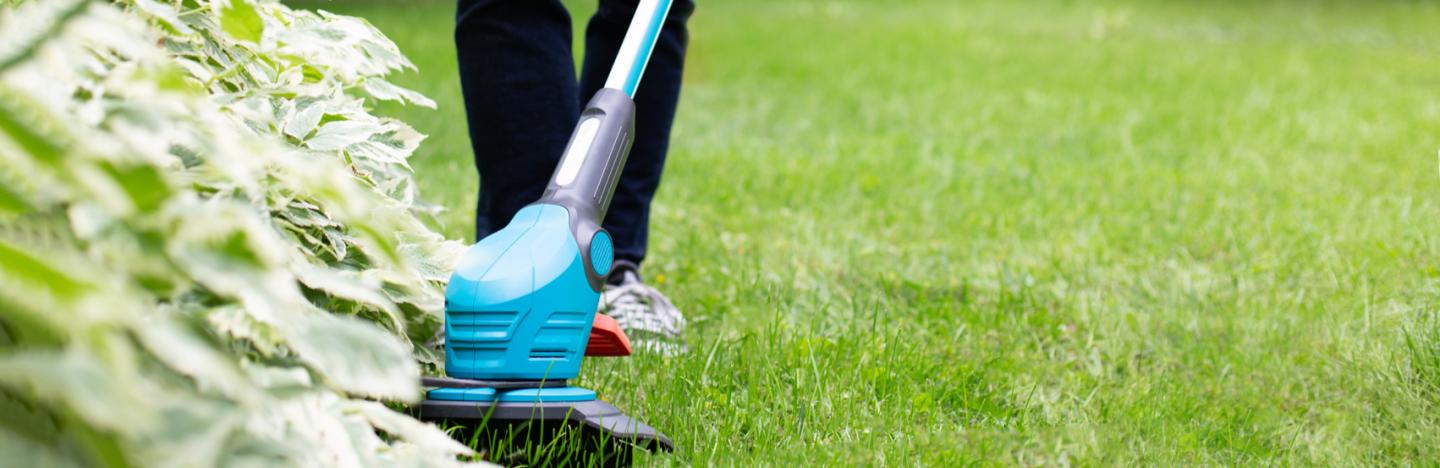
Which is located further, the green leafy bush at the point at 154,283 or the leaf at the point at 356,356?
the leaf at the point at 356,356

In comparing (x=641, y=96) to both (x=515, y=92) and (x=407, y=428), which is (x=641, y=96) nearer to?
(x=515, y=92)

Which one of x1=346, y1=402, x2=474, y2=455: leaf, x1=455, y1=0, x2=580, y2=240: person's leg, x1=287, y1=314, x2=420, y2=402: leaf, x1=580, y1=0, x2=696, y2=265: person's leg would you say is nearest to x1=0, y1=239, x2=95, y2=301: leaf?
x1=287, y1=314, x2=420, y2=402: leaf

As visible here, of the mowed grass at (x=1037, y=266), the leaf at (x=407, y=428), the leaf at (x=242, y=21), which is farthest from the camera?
the mowed grass at (x=1037, y=266)

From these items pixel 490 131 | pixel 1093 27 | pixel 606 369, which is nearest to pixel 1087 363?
pixel 606 369

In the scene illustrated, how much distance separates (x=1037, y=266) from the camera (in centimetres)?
279

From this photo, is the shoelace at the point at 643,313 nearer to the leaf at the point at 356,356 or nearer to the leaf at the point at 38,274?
the leaf at the point at 356,356

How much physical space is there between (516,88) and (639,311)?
504mm

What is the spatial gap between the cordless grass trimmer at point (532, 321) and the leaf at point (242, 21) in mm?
333

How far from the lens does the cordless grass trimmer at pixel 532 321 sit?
4.54 feet

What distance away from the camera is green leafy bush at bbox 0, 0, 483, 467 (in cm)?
76

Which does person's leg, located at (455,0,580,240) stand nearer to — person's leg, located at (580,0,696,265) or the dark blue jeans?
the dark blue jeans

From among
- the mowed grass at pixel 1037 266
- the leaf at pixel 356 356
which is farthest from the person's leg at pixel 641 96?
the leaf at pixel 356 356

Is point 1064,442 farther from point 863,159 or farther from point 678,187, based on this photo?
point 863,159

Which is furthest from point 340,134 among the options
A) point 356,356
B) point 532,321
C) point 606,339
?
point 356,356
